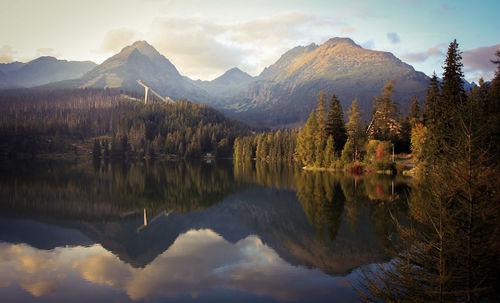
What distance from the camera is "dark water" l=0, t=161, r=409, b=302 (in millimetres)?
14477

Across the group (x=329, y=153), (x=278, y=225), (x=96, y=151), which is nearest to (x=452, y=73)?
(x=329, y=153)

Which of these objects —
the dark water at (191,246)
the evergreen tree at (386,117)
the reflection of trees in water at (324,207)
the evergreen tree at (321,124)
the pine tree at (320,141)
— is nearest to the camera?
the dark water at (191,246)

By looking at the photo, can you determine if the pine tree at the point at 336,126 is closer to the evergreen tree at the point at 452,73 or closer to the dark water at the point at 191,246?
the evergreen tree at the point at 452,73

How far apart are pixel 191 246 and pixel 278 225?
8033mm

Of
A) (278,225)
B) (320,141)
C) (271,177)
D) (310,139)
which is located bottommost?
(271,177)

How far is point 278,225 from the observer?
88.6ft

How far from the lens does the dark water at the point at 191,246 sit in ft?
47.5

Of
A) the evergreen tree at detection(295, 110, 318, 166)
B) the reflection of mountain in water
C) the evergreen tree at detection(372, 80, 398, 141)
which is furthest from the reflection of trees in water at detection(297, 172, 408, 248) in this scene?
the evergreen tree at detection(372, 80, 398, 141)

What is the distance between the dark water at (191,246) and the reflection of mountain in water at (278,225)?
10 centimetres

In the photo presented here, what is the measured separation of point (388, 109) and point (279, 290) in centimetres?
9334

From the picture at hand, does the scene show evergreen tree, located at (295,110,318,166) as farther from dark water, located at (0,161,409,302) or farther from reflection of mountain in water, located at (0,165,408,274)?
dark water, located at (0,161,409,302)

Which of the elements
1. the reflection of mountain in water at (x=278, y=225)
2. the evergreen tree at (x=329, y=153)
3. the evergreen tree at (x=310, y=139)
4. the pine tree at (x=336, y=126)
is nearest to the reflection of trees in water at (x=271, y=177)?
the evergreen tree at (x=310, y=139)

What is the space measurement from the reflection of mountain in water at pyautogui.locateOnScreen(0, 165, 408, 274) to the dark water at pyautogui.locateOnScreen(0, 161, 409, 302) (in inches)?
3.8

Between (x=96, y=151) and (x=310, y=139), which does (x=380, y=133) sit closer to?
(x=310, y=139)
